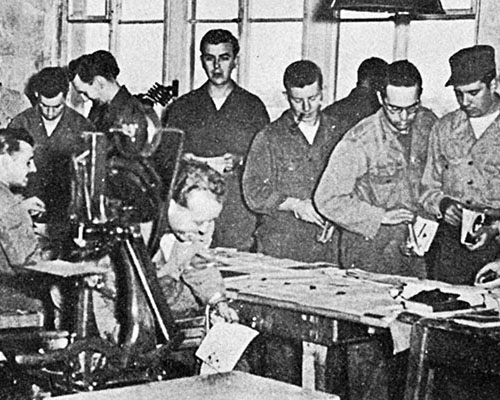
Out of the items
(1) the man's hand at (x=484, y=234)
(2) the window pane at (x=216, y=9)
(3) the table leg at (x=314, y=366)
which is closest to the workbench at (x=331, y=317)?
(3) the table leg at (x=314, y=366)

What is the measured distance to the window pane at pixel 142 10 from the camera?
7078mm

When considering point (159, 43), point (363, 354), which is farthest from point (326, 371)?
point (159, 43)

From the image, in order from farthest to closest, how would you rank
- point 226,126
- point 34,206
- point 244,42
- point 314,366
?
point 244,42 < point 226,126 < point 34,206 < point 314,366

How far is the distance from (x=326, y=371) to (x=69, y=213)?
1.62 meters

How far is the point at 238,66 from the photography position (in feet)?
21.3

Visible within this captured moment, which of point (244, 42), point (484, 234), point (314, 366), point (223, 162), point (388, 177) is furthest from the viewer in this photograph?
point (244, 42)

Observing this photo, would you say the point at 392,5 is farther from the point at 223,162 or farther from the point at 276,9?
the point at 276,9

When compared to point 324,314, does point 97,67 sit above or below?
above

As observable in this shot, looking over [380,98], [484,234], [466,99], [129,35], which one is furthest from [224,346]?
[129,35]

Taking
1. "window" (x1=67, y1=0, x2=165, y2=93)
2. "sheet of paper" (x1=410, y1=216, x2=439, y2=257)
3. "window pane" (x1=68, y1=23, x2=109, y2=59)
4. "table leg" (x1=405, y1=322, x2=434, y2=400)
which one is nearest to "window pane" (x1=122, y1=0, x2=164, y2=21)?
"window" (x1=67, y1=0, x2=165, y2=93)

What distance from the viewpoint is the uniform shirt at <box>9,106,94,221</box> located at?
6.73m

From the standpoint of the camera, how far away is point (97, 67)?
21.4 ft

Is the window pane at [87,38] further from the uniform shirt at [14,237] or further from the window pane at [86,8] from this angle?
the uniform shirt at [14,237]

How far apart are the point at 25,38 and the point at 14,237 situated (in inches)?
132
